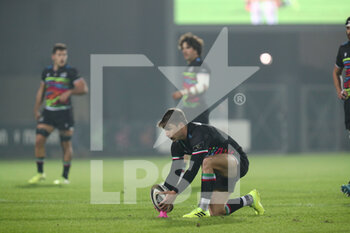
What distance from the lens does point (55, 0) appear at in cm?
2464

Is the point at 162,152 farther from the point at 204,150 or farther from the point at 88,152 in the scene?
the point at 204,150

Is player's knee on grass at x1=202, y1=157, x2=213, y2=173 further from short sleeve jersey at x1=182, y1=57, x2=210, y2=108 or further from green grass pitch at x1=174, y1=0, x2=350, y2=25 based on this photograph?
green grass pitch at x1=174, y1=0, x2=350, y2=25

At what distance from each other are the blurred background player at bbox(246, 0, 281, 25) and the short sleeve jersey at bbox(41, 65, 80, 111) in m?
11.9

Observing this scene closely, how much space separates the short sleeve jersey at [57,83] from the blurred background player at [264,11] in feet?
39.0

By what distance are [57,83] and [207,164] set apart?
549 centimetres

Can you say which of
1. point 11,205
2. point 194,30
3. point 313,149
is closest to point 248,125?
point 313,149

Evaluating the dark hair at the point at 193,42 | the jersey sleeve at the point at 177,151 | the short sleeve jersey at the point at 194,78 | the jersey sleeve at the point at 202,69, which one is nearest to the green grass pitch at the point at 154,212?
the jersey sleeve at the point at 177,151

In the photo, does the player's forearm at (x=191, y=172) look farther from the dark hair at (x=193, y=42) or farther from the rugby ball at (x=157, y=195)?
the dark hair at (x=193, y=42)

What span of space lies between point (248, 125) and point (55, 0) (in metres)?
8.69

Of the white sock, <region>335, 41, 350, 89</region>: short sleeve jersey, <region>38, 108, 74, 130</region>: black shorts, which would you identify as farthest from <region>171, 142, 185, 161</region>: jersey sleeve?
<region>38, 108, 74, 130</region>: black shorts

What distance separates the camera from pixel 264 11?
22328mm

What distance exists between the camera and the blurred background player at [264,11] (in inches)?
874

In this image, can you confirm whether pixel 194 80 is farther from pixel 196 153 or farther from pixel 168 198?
pixel 168 198

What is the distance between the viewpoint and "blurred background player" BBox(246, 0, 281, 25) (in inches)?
874
